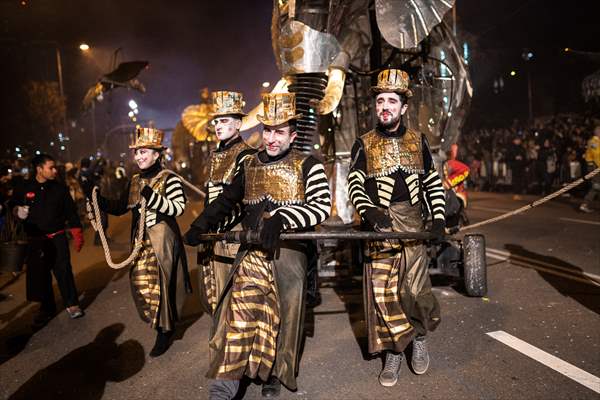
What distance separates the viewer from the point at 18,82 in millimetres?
29406

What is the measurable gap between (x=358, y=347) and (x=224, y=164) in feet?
7.09

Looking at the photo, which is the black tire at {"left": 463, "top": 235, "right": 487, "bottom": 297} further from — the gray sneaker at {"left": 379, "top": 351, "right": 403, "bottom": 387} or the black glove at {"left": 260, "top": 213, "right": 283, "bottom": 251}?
the black glove at {"left": 260, "top": 213, "right": 283, "bottom": 251}

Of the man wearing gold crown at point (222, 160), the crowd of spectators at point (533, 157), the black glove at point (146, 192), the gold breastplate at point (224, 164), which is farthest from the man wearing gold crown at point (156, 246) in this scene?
the crowd of spectators at point (533, 157)

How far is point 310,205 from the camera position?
3381mm

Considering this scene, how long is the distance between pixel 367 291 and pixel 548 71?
3248cm

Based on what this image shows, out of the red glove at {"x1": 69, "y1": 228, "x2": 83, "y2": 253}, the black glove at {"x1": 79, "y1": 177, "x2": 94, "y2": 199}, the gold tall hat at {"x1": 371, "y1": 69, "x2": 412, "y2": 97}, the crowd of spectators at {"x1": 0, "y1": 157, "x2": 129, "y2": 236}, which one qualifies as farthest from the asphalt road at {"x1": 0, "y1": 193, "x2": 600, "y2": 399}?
the gold tall hat at {"x1": 371, "y1": 69, "x2": 412, "y2": 97}

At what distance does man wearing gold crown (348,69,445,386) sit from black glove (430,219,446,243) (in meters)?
0.03

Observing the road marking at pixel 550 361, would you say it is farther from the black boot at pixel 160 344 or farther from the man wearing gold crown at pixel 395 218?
the black boot at pixel 160 344

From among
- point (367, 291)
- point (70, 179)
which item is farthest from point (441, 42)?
point (70, 179)

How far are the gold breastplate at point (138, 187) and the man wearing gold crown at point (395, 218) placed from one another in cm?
193

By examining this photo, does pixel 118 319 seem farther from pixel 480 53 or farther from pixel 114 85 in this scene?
pixel 480 53

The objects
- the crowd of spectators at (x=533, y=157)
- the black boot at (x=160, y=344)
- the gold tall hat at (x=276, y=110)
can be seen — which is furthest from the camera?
the crowd of spectators at (x=533, y=157)

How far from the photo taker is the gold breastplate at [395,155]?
3.75m

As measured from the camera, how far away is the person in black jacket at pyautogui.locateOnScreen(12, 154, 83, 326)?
19.2 feet
